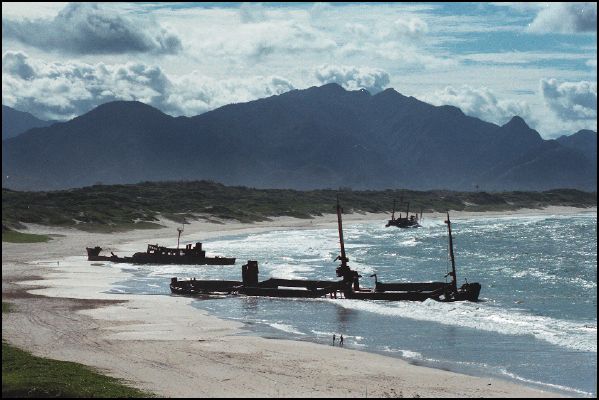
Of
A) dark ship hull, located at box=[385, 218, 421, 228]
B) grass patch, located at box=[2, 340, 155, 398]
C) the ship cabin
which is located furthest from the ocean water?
dark ship hull, located at box=[385, 218, 421, 228]

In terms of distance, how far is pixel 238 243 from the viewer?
3846 inches

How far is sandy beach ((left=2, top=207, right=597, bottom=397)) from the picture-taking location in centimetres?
2480

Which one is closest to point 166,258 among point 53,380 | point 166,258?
point 166,258

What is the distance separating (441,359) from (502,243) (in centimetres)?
7318

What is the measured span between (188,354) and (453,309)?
2013 cm

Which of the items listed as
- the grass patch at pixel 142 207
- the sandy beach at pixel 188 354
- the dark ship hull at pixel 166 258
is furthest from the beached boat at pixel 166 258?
the grass patch at pixel 142 207

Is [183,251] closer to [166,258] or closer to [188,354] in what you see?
[166,258]

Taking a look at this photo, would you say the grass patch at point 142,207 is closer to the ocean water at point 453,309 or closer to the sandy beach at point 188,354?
the ocean water at point 453,309

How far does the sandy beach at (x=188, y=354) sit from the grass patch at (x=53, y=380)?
45.8 inches

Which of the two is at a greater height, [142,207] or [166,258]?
[142,207]

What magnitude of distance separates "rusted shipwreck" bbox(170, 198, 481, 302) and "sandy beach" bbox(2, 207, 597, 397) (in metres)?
3.59

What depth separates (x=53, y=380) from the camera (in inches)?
891

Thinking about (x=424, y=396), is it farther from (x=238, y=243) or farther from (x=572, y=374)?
(x=238, y=243)

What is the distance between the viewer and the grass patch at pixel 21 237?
82738 millimetres
